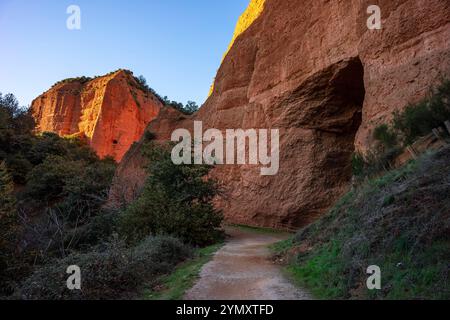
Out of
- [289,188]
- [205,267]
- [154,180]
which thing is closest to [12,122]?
[154,180]

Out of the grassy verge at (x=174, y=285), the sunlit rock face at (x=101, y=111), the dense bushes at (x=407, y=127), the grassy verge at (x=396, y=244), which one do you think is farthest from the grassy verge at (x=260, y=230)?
the sunlit rock face at (x=101, y=111)

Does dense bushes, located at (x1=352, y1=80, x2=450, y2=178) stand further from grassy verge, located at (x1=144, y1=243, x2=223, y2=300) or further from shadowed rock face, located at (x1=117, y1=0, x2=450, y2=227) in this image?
grassy verge, located at (x1=144, y1=243, x2=223, y2=300)

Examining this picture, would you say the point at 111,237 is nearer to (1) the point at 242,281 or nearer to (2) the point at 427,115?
(1) the point at 242,281

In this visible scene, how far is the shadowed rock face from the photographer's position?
11.7m

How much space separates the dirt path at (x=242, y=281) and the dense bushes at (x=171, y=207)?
3712 mm

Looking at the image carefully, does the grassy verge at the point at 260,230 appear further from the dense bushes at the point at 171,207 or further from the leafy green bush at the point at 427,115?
the leafy green bush at the point at 427,115

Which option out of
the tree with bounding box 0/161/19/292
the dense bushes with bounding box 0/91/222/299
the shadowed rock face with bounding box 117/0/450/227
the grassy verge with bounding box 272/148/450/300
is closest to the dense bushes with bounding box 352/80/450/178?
the shadowed rock face with bounding box 117/0/450/227

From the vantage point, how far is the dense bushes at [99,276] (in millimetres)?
5621

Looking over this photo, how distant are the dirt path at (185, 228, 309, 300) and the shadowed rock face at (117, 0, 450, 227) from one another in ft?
25.3

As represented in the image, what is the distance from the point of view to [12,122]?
45.0m

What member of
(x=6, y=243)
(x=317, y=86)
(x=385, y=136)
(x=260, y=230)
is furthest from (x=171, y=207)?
(x=317, y=86)

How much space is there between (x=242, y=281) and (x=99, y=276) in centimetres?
271
